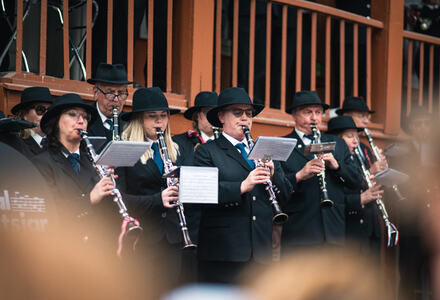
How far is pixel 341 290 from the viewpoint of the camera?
623 centimetres

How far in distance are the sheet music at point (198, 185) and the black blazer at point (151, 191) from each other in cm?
47

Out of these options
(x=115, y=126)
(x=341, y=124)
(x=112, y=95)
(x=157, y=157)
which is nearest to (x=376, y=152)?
(x=341, y=124)

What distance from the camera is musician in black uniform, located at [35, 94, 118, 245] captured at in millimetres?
4203

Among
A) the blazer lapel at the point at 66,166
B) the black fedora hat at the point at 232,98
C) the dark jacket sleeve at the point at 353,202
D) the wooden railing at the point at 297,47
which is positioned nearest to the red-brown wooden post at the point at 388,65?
the wooden railing at the point at 297,47

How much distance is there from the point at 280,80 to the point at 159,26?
202 centimetres

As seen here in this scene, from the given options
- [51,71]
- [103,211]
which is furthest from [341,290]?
[51,71]

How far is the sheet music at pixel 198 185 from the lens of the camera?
172 inches

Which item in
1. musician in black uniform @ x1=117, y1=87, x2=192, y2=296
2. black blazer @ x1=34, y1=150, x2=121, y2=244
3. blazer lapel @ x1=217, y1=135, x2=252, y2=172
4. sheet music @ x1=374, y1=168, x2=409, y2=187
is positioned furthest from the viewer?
sheet music @ x1=374, y1=168, x2=409, y2=187

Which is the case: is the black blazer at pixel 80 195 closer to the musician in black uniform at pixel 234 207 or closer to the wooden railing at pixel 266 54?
the musician in black uniform at pixel 234 207

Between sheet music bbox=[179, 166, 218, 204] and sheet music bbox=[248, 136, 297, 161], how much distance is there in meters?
0.37

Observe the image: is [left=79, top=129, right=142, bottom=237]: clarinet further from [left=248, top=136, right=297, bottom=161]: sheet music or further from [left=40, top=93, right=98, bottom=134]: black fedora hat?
[left=248, top=136, right=297, bottom=161]: sheet music

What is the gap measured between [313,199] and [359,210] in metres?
0.84

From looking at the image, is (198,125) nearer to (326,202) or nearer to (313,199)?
(313,199)

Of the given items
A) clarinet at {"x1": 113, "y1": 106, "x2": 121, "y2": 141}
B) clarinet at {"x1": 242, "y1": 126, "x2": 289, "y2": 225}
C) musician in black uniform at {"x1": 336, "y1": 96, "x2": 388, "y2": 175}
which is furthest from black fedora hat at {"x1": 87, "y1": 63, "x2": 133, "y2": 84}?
musician in black uniform at {"x1": 336, "y1": 96, "x2": 388, "y2": 175}
